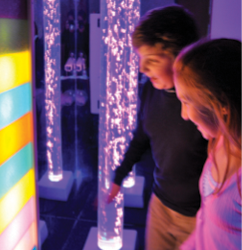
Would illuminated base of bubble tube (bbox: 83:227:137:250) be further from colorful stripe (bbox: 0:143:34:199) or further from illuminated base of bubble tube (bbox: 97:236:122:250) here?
colorful stripe (bbox: 0:143:34:199)

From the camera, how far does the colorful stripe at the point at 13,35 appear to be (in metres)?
0.81

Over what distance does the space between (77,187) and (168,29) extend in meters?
2.15

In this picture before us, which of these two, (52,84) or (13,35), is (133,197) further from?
(13,35)

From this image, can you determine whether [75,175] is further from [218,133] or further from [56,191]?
[218,133]

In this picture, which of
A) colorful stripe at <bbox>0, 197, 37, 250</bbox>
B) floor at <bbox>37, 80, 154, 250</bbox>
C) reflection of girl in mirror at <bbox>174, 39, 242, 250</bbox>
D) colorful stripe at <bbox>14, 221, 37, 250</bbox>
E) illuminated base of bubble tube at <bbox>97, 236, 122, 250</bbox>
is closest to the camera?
reflection of girl in mirror at <bbox>174, 39, 242, 250</bbox>

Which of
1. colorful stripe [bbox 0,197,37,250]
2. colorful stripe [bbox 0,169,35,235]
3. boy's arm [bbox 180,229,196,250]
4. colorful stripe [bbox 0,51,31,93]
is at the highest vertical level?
colorful stripe [bbox 0,51,31,93]

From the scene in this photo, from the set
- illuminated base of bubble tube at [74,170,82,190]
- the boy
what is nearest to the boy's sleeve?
the boy

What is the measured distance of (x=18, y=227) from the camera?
100 cm

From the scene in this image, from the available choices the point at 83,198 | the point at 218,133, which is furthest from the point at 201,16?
the point at 83,198

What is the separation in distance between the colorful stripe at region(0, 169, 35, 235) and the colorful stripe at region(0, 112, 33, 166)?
0.42ft

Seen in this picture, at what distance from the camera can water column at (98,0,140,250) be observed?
1369 mm

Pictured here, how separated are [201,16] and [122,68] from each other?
0.57 meters

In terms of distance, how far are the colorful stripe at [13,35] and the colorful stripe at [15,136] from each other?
231 millimetres

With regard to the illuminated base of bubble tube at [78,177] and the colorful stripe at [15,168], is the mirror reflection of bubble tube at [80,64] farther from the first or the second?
the colorful stripe at [15,168]
